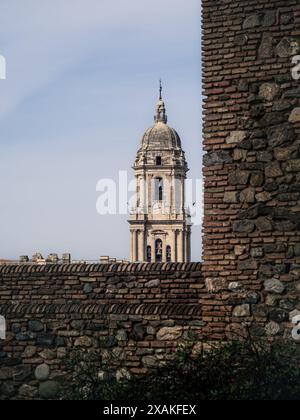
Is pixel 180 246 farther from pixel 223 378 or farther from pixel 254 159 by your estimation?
pixel 223 378

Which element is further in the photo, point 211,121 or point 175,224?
point 175,224

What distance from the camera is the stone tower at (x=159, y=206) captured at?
114500 mm

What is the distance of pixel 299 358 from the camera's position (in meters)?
8.77

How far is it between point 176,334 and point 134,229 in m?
106

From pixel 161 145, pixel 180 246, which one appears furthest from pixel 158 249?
pixel 161 145

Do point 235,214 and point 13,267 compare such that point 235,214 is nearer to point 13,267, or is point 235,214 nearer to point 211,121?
point 211,121

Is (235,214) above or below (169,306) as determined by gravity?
above

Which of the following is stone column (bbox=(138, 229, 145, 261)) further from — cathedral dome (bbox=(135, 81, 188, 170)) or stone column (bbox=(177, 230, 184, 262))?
cathedral dome (bbox=(135, 81, 188, 170))

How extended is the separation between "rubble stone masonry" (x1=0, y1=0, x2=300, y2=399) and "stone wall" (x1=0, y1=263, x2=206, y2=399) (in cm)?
1

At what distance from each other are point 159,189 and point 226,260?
113 meters

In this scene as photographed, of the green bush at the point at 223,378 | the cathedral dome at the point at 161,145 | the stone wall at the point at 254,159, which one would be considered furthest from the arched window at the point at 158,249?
the green bush at the point at 223,378

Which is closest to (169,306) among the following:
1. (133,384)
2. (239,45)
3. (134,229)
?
(133,384)

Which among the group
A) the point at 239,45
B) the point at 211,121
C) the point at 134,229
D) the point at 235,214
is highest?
the point at 134,229

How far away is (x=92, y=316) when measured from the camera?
31.7 ft
